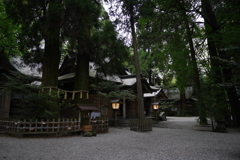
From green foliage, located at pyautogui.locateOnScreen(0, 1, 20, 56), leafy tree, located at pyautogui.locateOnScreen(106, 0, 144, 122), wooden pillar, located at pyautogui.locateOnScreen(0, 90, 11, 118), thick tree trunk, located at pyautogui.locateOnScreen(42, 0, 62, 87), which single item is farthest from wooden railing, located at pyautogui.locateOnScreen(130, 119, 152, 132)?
green foliage, located at pyautogui.locateOnScreen(0, 1, 20, 56)

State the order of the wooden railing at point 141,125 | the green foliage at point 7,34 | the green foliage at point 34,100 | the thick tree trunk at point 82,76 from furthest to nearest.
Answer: the green foliage at point 7,34 < the wooden railing at point 141,125 < the thick tree trunk at point 82,76 < the green foliage at point 34,100

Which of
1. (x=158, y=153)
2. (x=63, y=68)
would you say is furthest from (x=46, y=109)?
(x=63, y=68)

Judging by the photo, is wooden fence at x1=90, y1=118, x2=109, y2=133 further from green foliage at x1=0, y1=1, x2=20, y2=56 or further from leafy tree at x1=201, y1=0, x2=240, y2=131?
green foliage at x1=0, y1=1, x2=20, y2=56

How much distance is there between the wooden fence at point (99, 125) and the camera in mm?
9484

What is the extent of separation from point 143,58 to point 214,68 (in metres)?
18.7

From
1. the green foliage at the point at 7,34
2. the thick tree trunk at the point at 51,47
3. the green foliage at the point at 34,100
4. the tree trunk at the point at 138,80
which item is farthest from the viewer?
the green foliage at the point at 7,34

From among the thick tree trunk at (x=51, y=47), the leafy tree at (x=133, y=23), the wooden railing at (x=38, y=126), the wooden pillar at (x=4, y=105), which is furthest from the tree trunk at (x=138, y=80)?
the wooden pillar at (x=4, y=105)

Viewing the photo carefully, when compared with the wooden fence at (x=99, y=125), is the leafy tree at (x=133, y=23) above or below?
above

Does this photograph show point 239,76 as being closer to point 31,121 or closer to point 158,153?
point 158,153

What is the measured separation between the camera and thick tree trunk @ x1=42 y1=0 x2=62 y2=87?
319 inches

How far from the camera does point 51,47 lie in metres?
9.19

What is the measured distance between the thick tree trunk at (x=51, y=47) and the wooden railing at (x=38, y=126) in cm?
203

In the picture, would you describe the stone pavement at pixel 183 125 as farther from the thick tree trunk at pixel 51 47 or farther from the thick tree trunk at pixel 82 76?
the thick tree trunk at pixel 51 47

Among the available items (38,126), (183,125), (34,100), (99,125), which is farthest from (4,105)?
(183,125)
